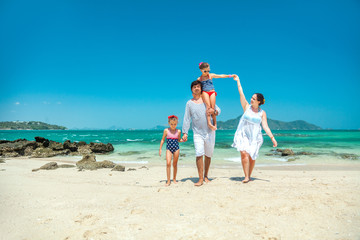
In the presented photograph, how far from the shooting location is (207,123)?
5344mm

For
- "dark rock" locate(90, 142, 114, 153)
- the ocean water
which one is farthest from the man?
"dark rock" locate(90, 142, 114, 153)

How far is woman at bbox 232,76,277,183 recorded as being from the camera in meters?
5.46

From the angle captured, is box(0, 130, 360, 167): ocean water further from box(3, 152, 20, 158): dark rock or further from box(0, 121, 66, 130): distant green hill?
box(0, 121, 66, 130): distant green hill

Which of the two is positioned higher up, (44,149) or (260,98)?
(260,98)

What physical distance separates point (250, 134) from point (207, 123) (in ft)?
3.82

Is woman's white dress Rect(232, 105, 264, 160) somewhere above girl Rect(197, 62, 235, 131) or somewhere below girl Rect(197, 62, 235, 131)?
below

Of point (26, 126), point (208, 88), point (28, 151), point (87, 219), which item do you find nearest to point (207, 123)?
point (208, 88)

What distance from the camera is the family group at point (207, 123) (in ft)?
17.5

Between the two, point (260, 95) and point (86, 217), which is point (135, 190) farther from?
point (260, 95)

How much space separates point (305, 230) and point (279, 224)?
306 millimetres

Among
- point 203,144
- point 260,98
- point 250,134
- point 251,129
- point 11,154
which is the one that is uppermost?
point 260,98

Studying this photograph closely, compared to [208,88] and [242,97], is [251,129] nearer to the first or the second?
[242,97]

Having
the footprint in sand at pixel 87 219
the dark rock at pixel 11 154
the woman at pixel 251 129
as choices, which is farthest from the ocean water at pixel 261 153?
the footprint in sand at pixel 87 219

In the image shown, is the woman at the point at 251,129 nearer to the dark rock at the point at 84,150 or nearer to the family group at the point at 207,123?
the family group at the point at 207,123
